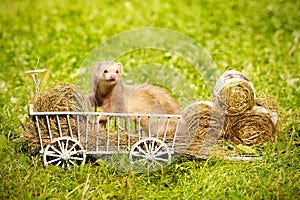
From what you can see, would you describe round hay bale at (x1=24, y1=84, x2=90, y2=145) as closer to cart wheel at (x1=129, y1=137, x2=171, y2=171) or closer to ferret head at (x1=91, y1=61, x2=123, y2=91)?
ferret head at (x1=91, y1=61, x2=123, y2=91)

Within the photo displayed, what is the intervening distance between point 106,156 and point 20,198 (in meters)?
0.77

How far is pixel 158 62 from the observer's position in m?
6.93

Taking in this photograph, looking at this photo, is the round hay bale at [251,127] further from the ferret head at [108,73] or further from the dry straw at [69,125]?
the ferret head at [108,73]

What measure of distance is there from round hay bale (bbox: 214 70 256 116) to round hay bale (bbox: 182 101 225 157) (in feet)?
0.27

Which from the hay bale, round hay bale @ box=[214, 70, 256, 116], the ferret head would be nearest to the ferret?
the ferret head

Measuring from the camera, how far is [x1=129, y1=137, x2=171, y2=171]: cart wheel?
161 inches

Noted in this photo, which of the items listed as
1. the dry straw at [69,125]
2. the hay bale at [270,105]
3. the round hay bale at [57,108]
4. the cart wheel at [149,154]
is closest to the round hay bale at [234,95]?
the hay bale at [270,105]

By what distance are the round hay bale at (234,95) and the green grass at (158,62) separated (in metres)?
0.27

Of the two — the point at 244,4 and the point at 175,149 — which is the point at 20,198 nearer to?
the point at 175,149

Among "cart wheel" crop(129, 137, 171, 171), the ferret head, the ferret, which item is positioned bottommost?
"cart wheel" crop(129, 137, 171, 171)

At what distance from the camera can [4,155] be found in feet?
14.0

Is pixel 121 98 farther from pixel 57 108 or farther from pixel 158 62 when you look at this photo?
pixel 158 62

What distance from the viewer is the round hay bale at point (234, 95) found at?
4.34m

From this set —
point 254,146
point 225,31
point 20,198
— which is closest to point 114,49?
point 225,31
